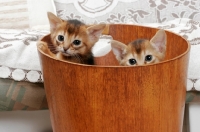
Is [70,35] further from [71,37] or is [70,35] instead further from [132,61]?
[132,61]

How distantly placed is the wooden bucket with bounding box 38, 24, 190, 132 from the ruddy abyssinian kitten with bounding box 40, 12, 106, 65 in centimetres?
14

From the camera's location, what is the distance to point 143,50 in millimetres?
674

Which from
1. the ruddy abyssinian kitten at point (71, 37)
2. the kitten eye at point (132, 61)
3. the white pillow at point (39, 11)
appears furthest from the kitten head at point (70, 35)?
the white pillow at point (39, 11)

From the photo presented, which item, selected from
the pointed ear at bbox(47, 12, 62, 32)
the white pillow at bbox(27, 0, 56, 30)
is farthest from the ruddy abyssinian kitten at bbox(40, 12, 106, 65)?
the white pillow at bbox(27, 0, 56, 30)

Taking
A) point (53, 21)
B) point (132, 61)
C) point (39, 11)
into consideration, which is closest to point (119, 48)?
point (132, 61)

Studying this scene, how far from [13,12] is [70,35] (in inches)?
20.0

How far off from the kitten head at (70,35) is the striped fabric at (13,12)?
1.46ft

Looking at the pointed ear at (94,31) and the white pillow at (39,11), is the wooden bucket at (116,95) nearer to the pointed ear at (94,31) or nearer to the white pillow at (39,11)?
the pointed ear at (94,31)

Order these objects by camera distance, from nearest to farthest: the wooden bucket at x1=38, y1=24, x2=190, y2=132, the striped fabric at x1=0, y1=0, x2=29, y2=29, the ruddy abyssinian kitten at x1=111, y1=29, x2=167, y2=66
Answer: the wooden bucket at x1=38, y1=24, x2=190, y2=132 < the ruddy abyssinian kitten at x1=111, y1=29, x2=167, y2=66 < the striped fabric at x1=0, y1=0, x2=29, y2=29

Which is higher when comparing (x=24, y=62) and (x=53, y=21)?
(x=53, y=21)

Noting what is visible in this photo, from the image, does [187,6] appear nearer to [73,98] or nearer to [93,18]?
[93,18]

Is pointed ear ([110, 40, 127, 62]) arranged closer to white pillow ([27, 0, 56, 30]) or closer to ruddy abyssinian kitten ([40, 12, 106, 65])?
ruddy abyssinian kitten ([40, 12, 106, 65])

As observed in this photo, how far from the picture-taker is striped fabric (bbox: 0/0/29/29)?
3.69 feet

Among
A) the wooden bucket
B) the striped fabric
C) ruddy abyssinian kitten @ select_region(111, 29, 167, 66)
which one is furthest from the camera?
the striped fabric
